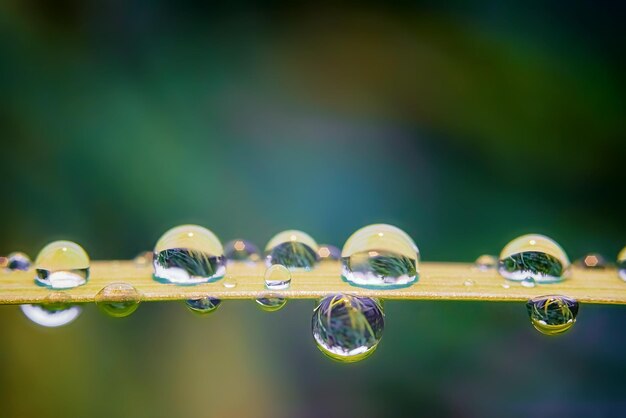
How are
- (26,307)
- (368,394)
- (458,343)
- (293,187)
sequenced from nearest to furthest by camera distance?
(26,307) → (368,394) → (458,343) → (293,187)

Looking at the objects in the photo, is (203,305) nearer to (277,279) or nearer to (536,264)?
(277,279)

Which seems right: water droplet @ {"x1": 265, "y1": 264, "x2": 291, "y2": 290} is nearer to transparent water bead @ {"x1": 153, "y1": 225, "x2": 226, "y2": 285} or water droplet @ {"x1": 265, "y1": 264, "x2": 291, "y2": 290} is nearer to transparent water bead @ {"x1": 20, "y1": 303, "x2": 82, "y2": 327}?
transparent water bead @ {"x1": 153, "y1": 225, "x2": 226, "y2": 285}

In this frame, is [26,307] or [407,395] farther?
[407,395]

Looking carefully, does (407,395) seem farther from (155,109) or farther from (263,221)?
(155,109)

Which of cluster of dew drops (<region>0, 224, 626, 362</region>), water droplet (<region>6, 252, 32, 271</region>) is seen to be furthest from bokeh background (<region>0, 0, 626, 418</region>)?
cluster of dew drops (<region>0, 224, 626, 362</region>)

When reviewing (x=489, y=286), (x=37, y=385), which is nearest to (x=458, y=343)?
(x=489, y=286)
